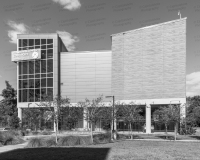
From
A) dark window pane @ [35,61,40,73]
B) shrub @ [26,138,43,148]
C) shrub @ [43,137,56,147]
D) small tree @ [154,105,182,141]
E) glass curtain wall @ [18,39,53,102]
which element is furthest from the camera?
dark window pane @ [35,61,40,73]

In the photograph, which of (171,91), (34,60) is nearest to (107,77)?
(171,91)

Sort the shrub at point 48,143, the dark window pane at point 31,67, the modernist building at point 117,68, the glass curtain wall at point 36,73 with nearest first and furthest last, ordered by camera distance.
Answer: the shrub at point 48,143 → the modernist building at point 117,68 → the glass curtain wall at point 36,73 → the dark window pane at point 31,67

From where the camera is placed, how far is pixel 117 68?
35344 millimetres

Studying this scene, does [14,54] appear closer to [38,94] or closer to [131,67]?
[38,94]

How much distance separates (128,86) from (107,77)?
16.9 feet

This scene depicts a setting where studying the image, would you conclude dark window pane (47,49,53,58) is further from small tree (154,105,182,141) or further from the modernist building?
small tree (154,105,182,141)

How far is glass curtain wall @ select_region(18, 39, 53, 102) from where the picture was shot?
38.1 m

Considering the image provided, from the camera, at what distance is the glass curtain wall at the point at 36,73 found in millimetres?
38062

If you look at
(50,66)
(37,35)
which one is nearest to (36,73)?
(50,66)

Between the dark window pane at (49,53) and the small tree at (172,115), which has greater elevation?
the dark window pane at (49,53)

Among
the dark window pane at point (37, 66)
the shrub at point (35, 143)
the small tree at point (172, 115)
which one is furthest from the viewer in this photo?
the dark window pane at point (37, 66)

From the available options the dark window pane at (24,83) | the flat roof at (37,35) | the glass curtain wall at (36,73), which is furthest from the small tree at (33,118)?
the flat roof at (37,35)

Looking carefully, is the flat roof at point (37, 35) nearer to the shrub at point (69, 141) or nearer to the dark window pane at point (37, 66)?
the dark window pane at point (37, 66)

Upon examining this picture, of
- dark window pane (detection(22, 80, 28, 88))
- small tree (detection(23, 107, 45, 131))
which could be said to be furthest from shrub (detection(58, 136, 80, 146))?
dark window pane (detection(22, 80, 28, 88))
